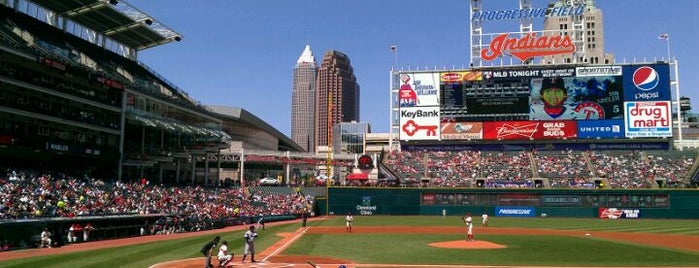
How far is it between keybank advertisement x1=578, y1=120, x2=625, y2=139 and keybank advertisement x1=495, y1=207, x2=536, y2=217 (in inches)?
523

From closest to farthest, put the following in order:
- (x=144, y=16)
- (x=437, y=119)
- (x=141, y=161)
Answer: (x=141, y=161) → (x=144, y=16) → (x=437, y=119)

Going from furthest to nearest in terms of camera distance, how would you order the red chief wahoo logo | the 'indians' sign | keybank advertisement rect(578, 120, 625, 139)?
the red chief wahoo logo → the 'indians' sign → keybank advertisement rect(578, 120, 625, 139)

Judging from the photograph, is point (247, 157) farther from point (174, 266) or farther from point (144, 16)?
point (174, 266)

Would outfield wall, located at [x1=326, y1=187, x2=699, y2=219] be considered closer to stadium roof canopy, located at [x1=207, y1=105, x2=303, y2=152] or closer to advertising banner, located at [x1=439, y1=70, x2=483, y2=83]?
advertising banner, located at [x1=439, y1=70, x2=483, y2=83]

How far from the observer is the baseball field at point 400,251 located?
74.0 feet

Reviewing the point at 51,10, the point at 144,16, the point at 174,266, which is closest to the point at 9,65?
the point at 51,10

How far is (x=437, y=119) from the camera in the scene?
69.3m

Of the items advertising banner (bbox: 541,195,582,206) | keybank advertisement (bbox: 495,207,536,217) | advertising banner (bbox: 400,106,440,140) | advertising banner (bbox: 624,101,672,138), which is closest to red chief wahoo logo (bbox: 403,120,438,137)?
advertising banner (bbox: 400,106,440,140)

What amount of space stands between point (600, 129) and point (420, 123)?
20785 millimetres

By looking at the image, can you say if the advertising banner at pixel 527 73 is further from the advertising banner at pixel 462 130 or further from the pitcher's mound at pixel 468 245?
the pitcher's mound at pixel 468 245

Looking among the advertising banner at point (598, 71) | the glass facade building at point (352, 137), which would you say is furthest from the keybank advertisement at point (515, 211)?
the glass facade building at point (352, 137)

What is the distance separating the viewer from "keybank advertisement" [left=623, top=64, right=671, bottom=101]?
65000mm

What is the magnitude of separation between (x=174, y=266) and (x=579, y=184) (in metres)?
50.6

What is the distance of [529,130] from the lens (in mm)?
67938
